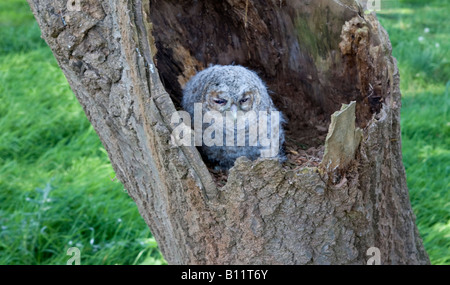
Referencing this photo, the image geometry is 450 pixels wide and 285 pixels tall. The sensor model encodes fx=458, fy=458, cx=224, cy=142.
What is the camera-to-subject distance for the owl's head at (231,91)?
2.44m

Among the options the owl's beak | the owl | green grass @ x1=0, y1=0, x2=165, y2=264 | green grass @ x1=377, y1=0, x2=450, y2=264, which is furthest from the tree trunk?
green grass @ x1=377, y1=0, x2=450, y2=264

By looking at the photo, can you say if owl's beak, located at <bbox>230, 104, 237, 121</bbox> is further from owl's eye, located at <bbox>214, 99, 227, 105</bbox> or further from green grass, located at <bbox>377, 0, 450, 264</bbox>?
green grass, located at <bbox>377, 0, 450, 264</bbox>

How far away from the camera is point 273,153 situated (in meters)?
2.51

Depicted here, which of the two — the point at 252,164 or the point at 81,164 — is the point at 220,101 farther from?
the point at 81,164

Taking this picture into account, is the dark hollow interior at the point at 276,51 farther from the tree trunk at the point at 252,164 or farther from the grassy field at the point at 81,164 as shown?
the grassy field at the point at 81,164

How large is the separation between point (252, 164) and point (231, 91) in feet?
2.62

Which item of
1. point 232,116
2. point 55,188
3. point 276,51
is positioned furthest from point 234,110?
point 55,188

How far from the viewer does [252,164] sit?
1714 mm

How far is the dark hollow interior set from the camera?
259 centimetres

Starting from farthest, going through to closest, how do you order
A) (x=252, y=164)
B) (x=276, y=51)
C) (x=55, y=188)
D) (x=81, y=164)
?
(x=81, y=164)
(x=55, y=188)
(x=276, y=51)
(x=252, y=164)

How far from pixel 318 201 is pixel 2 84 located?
164 inches

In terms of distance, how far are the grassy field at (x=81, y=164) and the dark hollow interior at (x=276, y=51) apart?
865 mm
